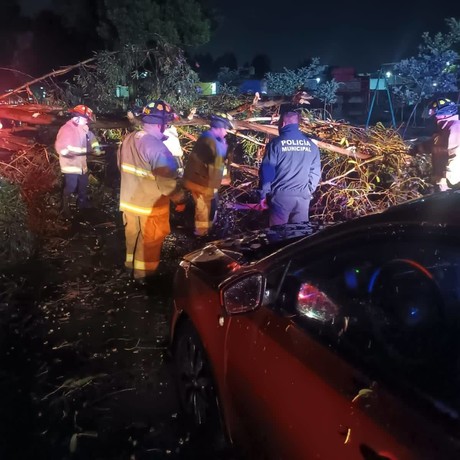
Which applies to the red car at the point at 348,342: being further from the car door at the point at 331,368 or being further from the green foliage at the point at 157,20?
the green foliage at the point at 157,20

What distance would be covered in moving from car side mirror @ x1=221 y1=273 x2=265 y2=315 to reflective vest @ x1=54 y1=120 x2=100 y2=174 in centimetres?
575

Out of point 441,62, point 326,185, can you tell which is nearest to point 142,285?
point 326,185

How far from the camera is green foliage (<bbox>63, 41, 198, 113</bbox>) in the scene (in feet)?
28.1

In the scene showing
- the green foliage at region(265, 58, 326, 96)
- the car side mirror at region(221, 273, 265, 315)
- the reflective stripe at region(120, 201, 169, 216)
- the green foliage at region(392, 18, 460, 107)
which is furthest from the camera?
the green foliage at region(392, 18, 460, 107)

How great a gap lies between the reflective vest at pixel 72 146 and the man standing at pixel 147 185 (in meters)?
2.82

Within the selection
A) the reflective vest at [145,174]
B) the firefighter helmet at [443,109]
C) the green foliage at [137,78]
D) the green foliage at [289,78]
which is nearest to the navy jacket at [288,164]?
the reflective vest at [145,174]

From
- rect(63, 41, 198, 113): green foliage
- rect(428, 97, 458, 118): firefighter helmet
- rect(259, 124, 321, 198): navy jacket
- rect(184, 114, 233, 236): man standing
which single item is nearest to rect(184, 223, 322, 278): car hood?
rect(259, 124, 321, 198): navy jacket

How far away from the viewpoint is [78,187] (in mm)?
7875

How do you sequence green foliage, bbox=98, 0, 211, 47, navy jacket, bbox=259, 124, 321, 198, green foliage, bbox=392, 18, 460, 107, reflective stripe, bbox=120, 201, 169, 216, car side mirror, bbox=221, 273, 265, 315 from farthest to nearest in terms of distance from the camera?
green foliage, bbox=392, 18, 460, 107, green foliage, bbox=98, 0, 211, 47, navy jacket, bbox=259, 124, 321, 198, reflective stripe, bbox=120, 201, 169, 216, car side mirror, bbox=221, 273, 265, 315

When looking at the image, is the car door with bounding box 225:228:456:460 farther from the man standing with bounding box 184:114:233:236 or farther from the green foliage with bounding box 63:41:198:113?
the green foliage with bounding box 63:41:198:113

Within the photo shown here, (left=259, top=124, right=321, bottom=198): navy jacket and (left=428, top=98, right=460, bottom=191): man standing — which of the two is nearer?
(left=259, top=124, right=321, bottom=198): navy jacket

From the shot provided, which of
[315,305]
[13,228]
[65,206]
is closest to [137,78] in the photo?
[65,206]

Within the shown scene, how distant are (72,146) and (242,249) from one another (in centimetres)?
524

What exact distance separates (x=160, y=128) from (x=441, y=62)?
22.1 m
